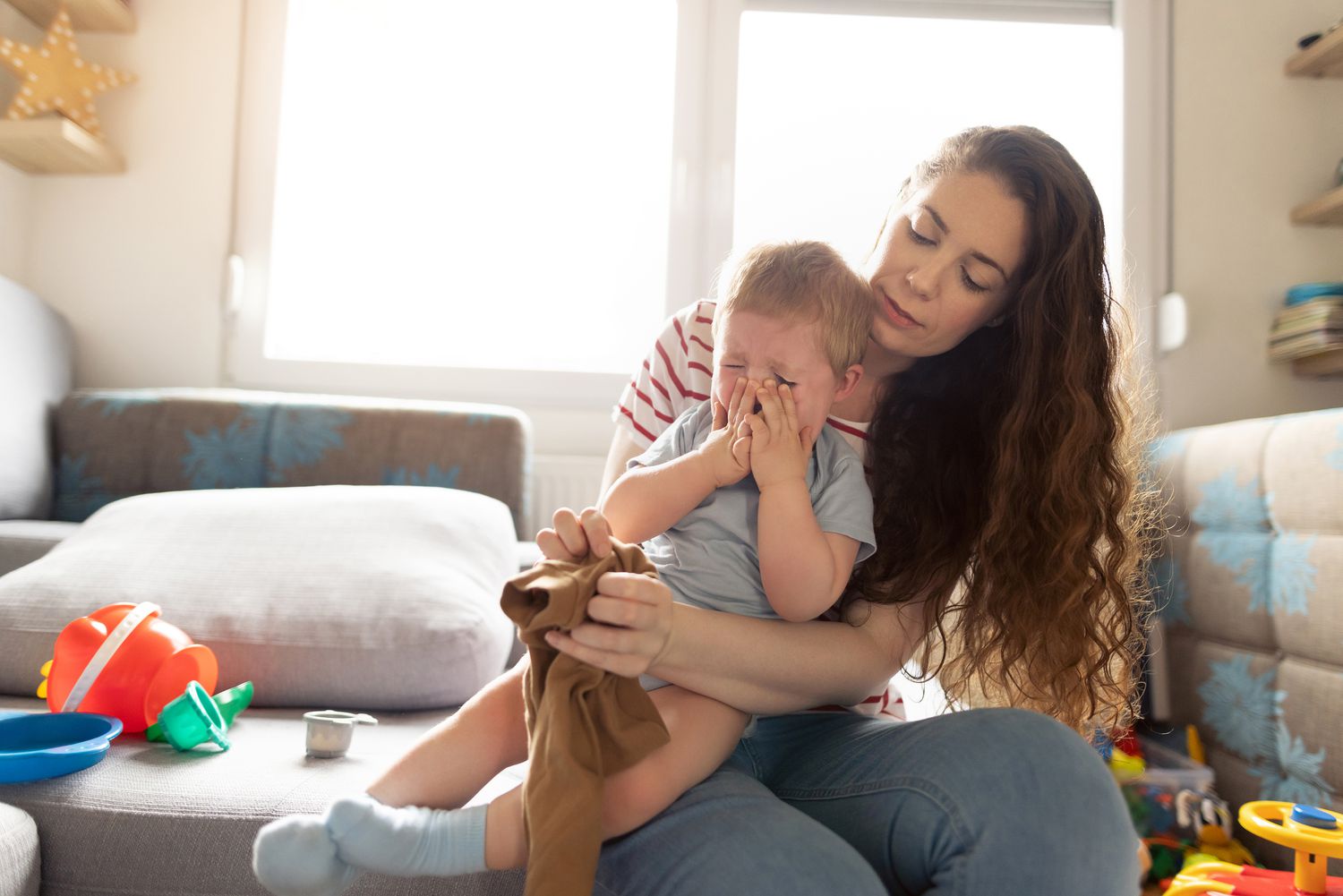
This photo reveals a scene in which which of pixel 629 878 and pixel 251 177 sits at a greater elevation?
pixel 251 177

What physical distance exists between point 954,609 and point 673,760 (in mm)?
452

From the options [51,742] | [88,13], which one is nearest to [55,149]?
[88,13]

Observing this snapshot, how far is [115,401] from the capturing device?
196 centimetres

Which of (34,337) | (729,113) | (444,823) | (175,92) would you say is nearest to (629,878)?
(444,823)

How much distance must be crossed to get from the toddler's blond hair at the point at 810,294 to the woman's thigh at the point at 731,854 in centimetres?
45

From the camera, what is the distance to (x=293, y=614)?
1.33 meters

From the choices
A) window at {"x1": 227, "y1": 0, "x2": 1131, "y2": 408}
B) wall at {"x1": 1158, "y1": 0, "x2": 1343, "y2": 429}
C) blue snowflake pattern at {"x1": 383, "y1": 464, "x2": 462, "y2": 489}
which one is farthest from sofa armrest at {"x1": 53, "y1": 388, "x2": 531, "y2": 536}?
wall at {"x1": 1158, "y1": 0, "x2": 1343, "y2": 429}

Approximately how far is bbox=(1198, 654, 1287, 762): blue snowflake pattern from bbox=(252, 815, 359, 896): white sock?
1.73 meters

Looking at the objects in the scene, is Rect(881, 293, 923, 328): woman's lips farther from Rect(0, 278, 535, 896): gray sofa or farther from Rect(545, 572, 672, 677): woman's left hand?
Rect(0, 278, 535, 896): gray sofa

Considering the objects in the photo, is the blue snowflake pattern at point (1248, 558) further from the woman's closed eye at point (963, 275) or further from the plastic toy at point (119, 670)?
the plastic toy at point (119, 670)

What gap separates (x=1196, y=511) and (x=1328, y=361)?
2.53 feet

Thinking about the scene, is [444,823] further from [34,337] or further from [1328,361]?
[1328,361]

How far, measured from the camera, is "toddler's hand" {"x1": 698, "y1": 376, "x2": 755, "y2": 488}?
966mm

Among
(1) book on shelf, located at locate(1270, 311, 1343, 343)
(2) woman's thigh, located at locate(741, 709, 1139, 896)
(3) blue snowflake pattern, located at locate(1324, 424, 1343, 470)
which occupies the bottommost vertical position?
(2) woman's thigh, located at locate(741, 709, 1139, 896)
